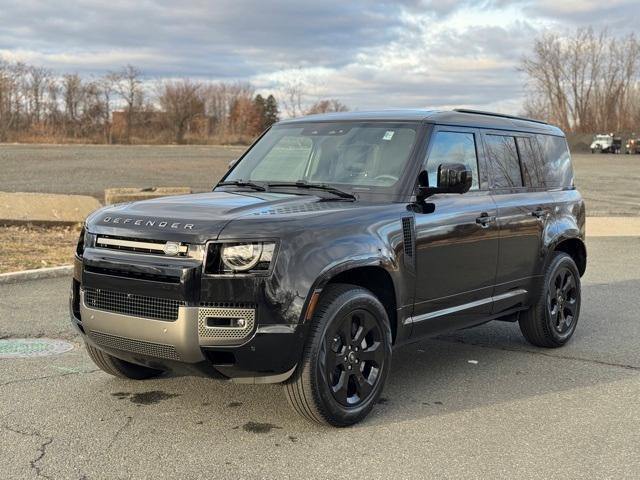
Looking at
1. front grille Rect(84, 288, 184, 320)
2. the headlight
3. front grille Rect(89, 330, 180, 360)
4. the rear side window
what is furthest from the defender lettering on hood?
the rear side window

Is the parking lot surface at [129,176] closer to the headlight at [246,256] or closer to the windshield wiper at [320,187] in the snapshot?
the windshield wiper at [320,187]

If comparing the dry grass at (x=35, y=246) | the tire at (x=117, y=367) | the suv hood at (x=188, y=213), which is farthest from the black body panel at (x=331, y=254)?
the dry grass at (x=35, y=246)

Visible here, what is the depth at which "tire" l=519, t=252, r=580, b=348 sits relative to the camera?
239 inches

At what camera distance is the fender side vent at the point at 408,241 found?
15.0 feet

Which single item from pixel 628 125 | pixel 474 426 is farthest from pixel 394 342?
pixel 628 125

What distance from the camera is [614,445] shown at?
13.3 feet

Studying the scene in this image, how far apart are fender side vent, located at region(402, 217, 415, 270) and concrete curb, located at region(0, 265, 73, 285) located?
5.80 metres

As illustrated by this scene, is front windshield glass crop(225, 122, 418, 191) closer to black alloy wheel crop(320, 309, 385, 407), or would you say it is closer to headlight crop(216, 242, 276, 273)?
black alloy wheel crop(320, 309, 385, 407)

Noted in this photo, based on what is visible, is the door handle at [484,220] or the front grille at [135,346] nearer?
the front grille at [135,346]

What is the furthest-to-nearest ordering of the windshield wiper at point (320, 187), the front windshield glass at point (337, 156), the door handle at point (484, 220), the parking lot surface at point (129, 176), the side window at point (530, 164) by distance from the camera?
the parking lot surface at point (129, 176) → the side window at point (530, 164) → the door handle at point (484, 220) → the front windshield glass at point (337, 156) → the windshield wiper at point (320, 187)

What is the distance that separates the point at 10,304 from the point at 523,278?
525 centimetres

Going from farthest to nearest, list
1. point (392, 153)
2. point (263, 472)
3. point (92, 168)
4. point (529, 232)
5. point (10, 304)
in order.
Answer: point (92, 168)
point (10, 304)
point (529, 232)
point (392, 153)
point (263, 472)

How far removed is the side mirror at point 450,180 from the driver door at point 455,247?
90 millimetres

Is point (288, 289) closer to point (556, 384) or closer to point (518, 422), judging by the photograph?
point (518, 422)
